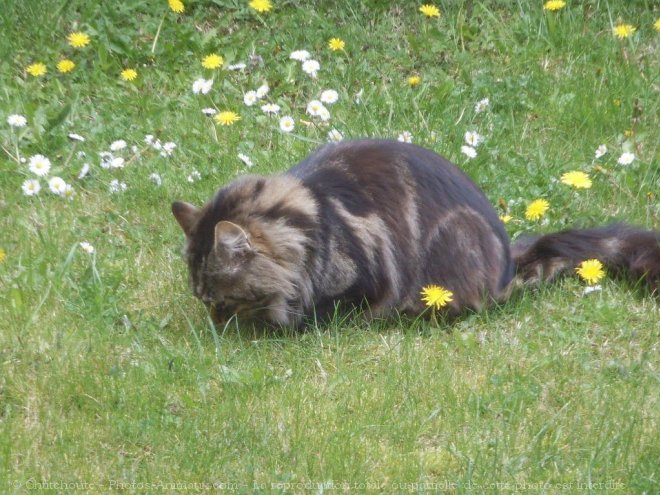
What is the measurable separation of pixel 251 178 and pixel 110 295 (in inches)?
34.5

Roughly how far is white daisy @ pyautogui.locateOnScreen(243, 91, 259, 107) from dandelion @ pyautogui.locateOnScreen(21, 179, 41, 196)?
139 cm

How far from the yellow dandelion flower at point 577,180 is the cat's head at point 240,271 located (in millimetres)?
1661

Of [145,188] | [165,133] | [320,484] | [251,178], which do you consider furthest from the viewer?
[165,133]

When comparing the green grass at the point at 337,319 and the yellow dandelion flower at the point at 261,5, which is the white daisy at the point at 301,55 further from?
the yellow dandelion flower at the point at 261,5

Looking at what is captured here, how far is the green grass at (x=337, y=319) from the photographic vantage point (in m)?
4.09

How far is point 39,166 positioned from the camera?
607 centimetres

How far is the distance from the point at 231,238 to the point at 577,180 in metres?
1.96

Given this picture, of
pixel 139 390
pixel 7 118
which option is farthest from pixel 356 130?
pixel 139 390

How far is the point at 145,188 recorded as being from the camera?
19.9 feet

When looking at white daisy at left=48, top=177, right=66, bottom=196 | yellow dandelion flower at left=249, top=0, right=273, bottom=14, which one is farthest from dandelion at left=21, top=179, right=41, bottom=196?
yellow dandelion flower at left=249, top=0, right=273, bottom=14

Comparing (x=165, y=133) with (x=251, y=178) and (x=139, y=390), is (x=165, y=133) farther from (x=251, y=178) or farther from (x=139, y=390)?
(x=139, y=390)

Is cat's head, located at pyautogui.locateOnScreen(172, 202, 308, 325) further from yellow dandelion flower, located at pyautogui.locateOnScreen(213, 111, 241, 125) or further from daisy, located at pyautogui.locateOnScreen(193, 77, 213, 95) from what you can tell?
daisy, located at pyautogui.locateOnScreen(193, 77, 213, 95)

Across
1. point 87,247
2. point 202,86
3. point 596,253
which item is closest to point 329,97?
point 202,86

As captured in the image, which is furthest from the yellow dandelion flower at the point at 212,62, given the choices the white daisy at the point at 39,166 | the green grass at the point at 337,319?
the white daisy at the point at 39,166
